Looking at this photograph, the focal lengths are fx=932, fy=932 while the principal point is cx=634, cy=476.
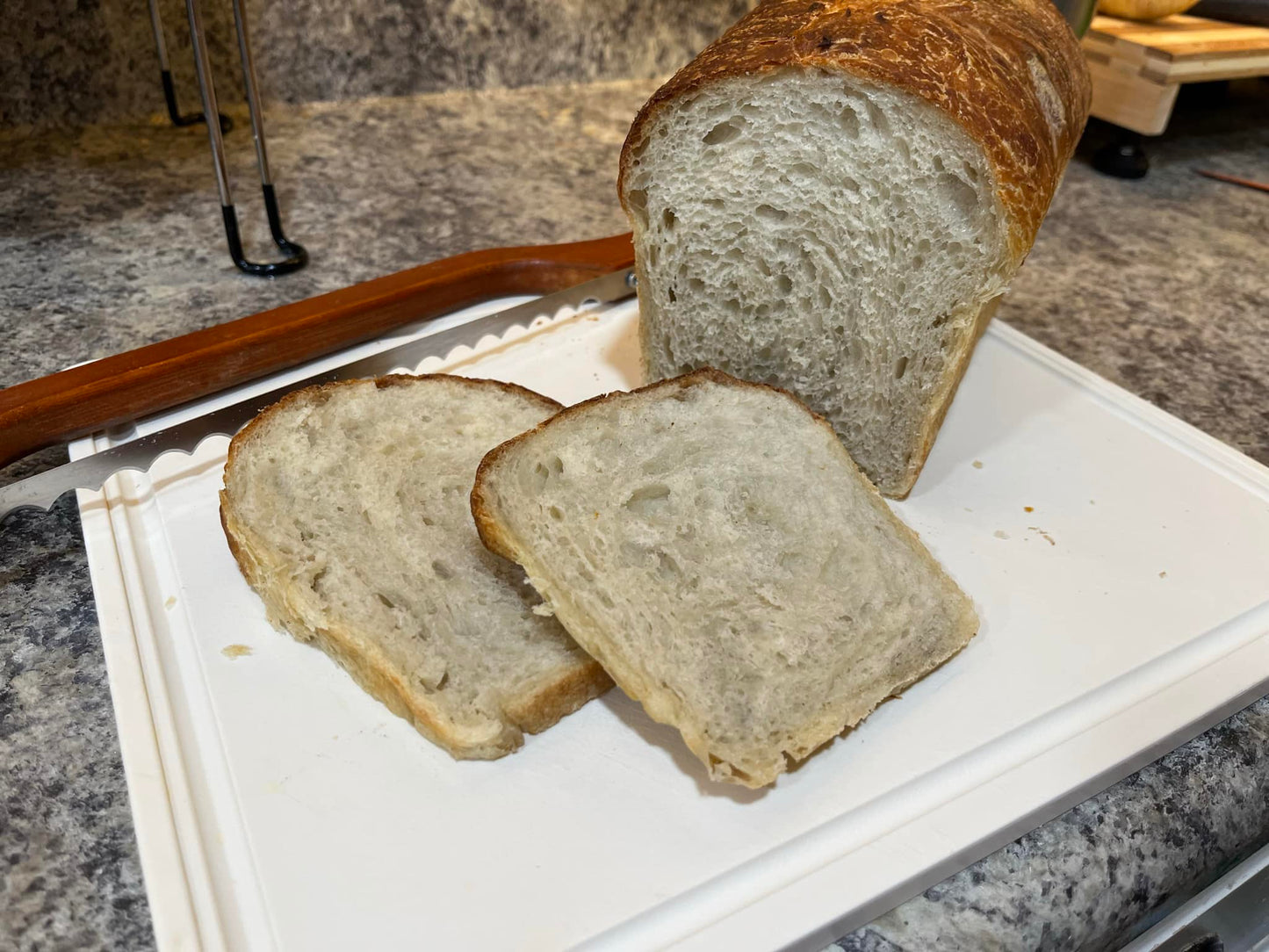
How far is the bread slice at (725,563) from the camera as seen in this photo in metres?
1.18

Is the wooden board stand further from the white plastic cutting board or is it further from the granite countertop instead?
the white plastic cutting board

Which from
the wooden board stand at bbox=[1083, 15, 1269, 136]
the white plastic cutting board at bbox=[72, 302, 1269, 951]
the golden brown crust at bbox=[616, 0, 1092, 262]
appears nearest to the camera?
the white plastic cutting board at bbox=[72, 302, 1269, 951]

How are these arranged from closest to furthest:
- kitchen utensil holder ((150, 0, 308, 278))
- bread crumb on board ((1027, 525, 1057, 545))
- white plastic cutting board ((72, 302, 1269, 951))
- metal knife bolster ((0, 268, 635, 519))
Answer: white plastic cutting board ((72, 302, 1269, 951)) → metal knife bolster ((0, 268, 635, 519)) → bread crumb on board ((1027, 525, 1057, 545)) → kitchen utensil holder ((150, 0, 308, 278))

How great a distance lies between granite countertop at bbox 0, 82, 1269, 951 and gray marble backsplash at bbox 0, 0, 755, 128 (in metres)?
0.08

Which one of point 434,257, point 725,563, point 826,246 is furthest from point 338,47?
point 725,563

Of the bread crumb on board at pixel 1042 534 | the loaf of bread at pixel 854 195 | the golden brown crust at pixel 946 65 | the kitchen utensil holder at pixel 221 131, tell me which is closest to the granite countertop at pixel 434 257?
the kitchen utensil holder at pixel 221 131

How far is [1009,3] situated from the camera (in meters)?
1.75

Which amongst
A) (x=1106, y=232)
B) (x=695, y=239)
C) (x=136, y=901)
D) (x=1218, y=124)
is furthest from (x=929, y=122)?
(x=1218, y=124)

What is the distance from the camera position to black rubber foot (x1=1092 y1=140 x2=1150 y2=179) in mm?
3088

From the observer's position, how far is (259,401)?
1.66 m

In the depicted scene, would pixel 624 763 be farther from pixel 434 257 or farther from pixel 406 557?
pixel 434 257

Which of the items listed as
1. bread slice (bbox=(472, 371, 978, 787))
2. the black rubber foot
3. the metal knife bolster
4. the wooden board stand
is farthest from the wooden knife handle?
the black rubber foot

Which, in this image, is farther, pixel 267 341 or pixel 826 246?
pixel 267 341

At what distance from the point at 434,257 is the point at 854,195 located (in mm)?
1284
